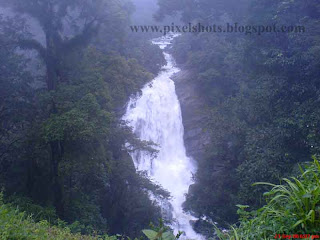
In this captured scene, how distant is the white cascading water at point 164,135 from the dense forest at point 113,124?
36.7 inches

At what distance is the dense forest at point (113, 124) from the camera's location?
8484 mm

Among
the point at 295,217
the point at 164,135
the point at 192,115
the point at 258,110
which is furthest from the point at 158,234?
the point at 192,115

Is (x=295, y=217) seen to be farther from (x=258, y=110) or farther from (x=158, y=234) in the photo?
(x=258, y=110)

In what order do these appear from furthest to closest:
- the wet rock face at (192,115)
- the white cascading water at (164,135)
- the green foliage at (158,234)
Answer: the wet rock face at (192,115) < the white cascading water at (164,135) < the green foliage at (158,234)

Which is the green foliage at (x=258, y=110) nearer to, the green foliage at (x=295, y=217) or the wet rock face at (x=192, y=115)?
the wet rock face at (x=192, y=115)

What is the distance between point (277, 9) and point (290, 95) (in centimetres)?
457

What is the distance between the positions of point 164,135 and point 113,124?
4881 millimetres

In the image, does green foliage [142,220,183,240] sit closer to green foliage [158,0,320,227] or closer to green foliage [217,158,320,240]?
green foliage [217,158,320,240]

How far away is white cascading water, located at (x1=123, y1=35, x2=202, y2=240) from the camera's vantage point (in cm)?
1405

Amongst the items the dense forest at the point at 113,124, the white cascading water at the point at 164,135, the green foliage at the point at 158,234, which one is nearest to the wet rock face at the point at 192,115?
the white cascading water at the point at 164,135

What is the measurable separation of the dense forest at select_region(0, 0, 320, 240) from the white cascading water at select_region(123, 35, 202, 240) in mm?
933

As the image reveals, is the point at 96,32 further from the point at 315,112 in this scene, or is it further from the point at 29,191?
A: the point at 315,112

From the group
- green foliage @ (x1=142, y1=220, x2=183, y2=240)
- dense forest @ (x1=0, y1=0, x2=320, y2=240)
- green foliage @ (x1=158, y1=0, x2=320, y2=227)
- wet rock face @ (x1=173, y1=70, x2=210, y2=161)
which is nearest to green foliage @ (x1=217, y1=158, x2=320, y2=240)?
green foliage @ (x1=142, y1=220, x2=183, y2=240)

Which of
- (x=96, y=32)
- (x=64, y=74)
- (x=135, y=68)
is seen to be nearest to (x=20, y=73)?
(x=64, y=74)
